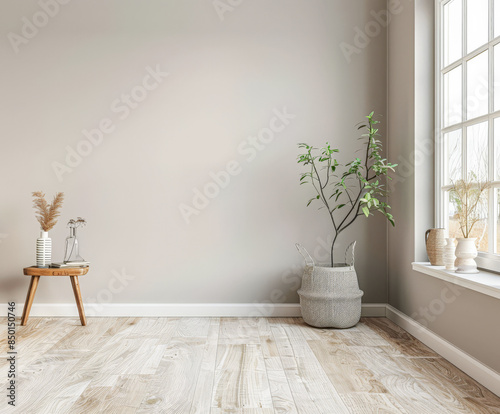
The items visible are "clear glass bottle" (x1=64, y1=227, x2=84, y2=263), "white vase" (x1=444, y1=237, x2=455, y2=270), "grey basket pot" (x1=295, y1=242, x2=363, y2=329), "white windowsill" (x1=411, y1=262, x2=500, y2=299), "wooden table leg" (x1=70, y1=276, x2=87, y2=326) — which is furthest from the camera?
"clear glass bottle" (x1=64, y1=227, x2=84, y2=263)

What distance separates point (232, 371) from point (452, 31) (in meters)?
2.29

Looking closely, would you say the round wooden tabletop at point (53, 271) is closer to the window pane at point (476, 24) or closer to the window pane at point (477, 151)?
the window pane at point (477, 151)

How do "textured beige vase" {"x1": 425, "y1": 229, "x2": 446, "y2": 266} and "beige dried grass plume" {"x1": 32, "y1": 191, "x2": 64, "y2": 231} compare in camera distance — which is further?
"beige dried grass plume" {"x1": 32, "y1": 191, "x2": 64, "y2": 231}

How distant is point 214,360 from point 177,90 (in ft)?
6.46

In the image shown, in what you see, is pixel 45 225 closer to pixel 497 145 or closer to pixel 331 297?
pixel 331 297

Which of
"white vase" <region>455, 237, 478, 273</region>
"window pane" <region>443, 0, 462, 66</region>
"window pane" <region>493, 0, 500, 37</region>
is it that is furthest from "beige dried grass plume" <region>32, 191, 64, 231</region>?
"window pane" <region>493, 0, 500, 37</region>

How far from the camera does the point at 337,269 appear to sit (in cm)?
316

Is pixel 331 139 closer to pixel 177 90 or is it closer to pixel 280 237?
pixel 280 237

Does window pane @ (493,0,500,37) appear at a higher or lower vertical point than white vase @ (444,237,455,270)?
higher

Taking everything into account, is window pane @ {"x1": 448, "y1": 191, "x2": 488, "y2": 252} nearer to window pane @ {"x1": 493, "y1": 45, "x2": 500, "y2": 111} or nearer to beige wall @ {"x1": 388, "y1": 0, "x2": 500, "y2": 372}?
beige wall @ {"x1": 388, "y1": 0, "x2": 500, "y2": 372}

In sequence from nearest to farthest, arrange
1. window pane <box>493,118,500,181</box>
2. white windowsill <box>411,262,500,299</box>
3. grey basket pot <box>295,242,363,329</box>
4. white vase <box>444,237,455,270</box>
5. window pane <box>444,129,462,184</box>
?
1. white windowsill <box>411,262,500,299</box>
2. window pane <box>493,118,500,181</box>
3. white vase <box>444,237,455,270</box>
4. window pane <box>444,129,462,184</box>
5. grey basket pot <box>295,242,363,329</box>

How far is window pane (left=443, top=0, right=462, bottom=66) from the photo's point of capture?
108 inches

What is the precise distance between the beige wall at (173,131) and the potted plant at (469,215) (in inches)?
47.1

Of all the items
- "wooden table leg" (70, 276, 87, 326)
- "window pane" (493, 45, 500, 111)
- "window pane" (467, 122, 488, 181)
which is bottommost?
"wooden table leg" (70, 276, 87, 326)
